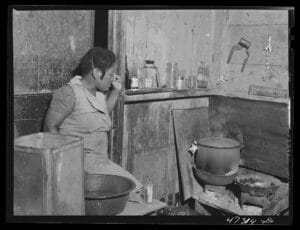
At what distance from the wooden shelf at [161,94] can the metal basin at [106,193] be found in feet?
4.07

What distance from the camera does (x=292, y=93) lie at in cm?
368

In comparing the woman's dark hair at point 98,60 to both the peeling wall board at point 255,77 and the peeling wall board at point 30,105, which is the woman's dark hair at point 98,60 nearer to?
the peeling wall board at point 30,105

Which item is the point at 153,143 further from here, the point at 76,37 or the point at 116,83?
the point at 76,37

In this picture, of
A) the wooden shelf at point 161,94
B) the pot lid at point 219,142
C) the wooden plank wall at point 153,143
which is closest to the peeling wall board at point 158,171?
the wooden plank wall at point 153,143

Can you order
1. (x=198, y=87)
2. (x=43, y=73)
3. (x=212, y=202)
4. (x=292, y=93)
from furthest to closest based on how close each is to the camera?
Result: (x=198, y=87)
(x=212, y=202)
(x=43, y=73)
(x=292, y=93)

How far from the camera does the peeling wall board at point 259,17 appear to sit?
5043 mm

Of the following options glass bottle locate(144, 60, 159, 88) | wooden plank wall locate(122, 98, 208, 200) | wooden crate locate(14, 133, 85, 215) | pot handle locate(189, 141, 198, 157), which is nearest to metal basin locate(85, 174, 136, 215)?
wooden crate locate(14, 133, 85, 215)

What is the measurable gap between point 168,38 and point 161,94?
0.77 m

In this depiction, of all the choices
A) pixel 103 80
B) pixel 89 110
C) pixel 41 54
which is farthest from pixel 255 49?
pixel 41 54

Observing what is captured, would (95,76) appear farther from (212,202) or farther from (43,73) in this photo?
(212,202)

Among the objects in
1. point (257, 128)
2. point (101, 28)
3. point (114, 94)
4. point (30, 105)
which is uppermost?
point (101, 28)

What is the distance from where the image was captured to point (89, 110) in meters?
3.78

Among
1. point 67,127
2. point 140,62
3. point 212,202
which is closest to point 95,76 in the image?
point 67,127
